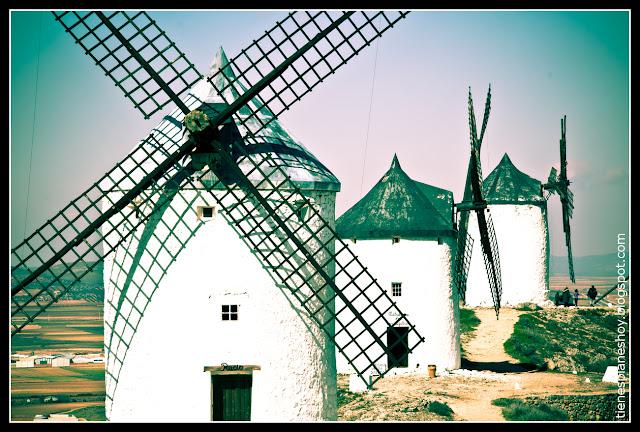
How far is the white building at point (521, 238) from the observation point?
35.8 metres

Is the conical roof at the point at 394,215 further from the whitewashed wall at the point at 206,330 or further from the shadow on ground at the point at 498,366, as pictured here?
the whitewashed wall at the point at 206,330

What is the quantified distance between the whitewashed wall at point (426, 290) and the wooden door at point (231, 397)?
11632mm

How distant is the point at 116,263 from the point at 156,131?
1.80 metres

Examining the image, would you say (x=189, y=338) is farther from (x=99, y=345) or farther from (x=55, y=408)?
(x=99, y=345)

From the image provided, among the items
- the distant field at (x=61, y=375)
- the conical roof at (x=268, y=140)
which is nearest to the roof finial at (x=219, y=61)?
the conical roof at (x=268, y=140)

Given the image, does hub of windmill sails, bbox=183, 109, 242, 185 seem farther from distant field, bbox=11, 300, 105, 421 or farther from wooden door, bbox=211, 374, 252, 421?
distant field, bbox=11, 300, 105, 421

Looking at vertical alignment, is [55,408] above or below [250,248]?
below

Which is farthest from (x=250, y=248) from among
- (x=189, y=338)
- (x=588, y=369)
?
(x=588, y=369)

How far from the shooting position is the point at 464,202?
73.3 feet

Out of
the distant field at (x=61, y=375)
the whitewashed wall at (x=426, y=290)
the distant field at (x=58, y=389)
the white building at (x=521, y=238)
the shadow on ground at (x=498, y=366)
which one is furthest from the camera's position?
the white building at (x=521, y=238)

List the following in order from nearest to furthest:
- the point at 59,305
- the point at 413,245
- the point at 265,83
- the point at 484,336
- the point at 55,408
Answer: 1. the point at 265,83
2. the point at 55,408
3. the point at 413,245
4. the point at 484,336
5. the point at 59,305

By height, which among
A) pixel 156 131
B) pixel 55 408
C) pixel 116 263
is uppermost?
pixel 156 131

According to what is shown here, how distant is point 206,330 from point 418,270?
40.4 ft

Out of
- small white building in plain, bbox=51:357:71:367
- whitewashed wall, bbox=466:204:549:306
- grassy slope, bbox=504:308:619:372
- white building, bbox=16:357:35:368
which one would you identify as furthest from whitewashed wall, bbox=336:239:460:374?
whitewashed wall, bbox=466:204:549:306
